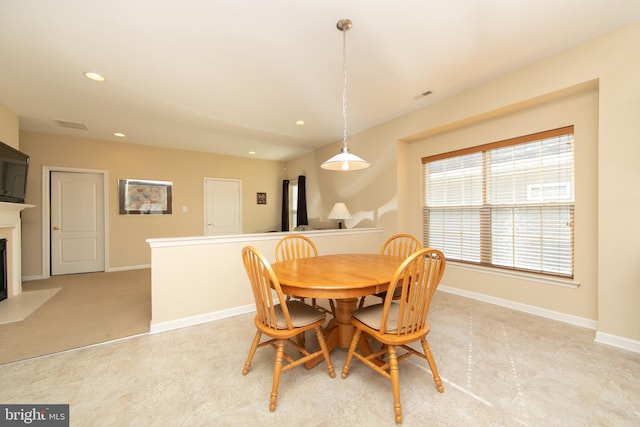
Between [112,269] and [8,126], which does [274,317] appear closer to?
[8,126]

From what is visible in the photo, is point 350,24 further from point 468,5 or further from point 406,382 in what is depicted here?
point 406,382

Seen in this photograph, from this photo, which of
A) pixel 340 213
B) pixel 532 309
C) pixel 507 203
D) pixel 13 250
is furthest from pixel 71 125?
pixel 532 309

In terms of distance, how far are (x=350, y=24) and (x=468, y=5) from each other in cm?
81

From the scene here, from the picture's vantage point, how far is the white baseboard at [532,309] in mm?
2424

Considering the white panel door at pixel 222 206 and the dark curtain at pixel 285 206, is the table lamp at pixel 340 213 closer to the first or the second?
the dark curtain at pixel 285 206

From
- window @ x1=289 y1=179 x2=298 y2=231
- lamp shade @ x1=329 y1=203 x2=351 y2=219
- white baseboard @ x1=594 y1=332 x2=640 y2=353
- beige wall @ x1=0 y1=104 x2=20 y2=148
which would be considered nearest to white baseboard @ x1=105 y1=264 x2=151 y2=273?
beige wall @ x1=0 y1=104 x2=20 y2=148

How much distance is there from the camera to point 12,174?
10.4 feet

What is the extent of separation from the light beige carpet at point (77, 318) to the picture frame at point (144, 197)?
4.91ft

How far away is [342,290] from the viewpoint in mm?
1513

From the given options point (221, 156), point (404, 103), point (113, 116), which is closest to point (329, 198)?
point (404, 103)

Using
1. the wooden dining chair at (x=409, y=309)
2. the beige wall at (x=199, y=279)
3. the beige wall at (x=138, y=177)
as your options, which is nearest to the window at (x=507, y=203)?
the wooden dining chair at (x=409, y=309)

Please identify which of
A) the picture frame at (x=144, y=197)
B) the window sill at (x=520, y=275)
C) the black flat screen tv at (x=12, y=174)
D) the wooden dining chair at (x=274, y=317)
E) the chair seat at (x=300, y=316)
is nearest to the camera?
the wooden dining chair at (x=274, y=317)

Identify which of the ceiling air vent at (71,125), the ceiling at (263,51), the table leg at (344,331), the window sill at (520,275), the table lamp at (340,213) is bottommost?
the table leg at (344,331)

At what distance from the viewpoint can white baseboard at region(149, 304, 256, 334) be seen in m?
2.44
